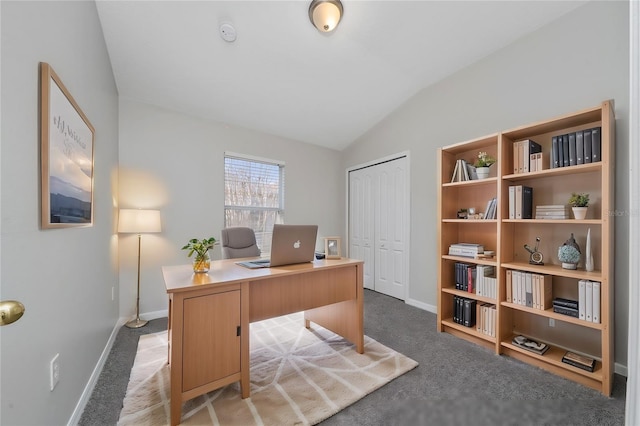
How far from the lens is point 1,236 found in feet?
2.99

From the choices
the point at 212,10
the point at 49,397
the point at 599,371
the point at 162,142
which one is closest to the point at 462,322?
the point at 599,371

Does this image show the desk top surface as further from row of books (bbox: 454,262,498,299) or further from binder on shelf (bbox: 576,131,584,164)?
binder on shelf (bbox: 576,131,584,164)

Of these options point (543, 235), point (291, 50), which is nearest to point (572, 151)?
point (543, 235)

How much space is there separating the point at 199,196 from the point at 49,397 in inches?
96.9

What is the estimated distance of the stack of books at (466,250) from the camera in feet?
8.52

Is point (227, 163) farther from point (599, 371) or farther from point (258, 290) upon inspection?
point (599, 371)

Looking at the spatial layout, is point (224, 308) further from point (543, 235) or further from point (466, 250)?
point (543, 235)

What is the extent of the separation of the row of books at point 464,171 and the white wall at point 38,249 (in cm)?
308

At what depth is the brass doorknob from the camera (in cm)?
58

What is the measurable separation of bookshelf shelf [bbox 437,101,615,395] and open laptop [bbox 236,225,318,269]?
1482 millimetres

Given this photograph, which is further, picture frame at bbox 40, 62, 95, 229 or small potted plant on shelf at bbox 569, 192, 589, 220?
small potted plant on shelf at bbox 569, 192, 589, 220

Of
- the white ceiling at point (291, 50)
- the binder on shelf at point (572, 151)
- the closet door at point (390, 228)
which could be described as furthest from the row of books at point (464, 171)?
the white ceiling at point (291, 50)

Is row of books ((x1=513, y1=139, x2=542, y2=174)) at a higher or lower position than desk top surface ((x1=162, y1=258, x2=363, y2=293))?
higher

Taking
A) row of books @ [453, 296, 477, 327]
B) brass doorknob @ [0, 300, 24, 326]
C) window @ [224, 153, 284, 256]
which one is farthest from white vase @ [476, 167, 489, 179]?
brass doorknob @ [0, 300, 24, 326]
